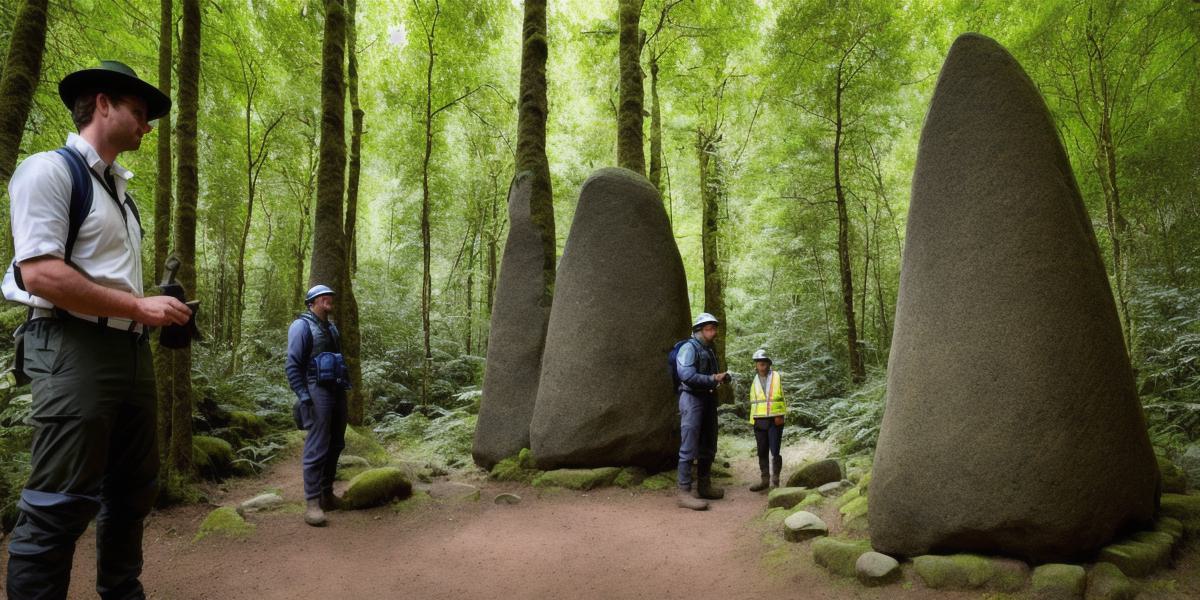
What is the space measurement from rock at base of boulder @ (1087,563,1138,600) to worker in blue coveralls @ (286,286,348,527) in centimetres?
624

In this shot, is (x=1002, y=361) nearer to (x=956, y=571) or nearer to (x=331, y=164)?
(x=956, y=571)

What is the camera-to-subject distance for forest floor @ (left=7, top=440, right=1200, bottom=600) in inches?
163

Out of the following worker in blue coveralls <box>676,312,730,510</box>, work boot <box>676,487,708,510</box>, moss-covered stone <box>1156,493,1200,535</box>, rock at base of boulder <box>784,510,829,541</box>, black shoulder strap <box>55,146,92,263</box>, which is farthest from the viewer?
worker in blue coveralls <box>676,312,730,510</box>

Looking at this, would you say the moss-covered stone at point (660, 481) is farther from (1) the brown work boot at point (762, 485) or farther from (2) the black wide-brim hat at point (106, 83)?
(2) the black wide-brim hat at point (106, 83)

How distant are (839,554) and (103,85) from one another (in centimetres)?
520

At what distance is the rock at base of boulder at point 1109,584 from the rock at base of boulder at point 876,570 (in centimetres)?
103

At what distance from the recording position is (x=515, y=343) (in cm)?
877

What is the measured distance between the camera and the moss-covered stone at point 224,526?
531 cm

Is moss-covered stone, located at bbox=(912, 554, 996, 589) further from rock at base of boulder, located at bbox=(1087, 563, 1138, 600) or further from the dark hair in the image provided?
the dark hair

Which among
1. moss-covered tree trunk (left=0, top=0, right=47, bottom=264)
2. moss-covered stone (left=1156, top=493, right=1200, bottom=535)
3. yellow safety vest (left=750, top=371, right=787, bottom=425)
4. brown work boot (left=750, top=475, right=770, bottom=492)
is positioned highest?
moss-covered tree trunk (left=0, top=0, right=47, bottom=264)

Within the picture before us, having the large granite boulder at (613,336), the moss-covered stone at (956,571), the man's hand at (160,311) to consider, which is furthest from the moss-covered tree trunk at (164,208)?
the moss-covered stone at (956,571)

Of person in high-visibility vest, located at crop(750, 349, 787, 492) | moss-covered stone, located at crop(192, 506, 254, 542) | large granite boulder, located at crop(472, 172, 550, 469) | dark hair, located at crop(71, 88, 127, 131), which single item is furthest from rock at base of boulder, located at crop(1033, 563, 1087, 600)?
moss-covered stone, located at crop(192, 506, 254, 542)

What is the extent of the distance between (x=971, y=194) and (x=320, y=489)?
661 cm

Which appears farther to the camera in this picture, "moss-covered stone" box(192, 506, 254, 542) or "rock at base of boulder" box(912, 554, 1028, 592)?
"moss-covered stone" box(192, 506, 254, 542)
